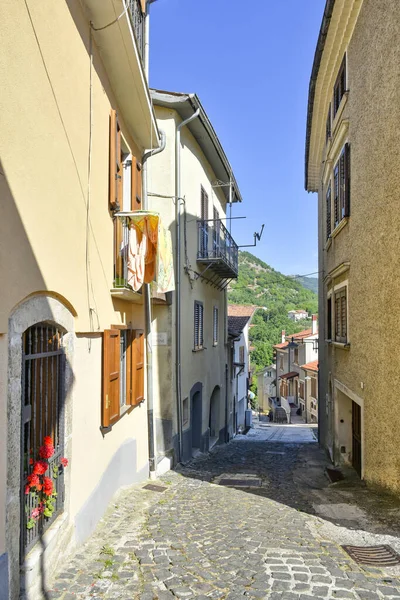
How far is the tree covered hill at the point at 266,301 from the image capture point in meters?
87.4

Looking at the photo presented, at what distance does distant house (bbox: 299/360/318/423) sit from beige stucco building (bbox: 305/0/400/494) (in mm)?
23380

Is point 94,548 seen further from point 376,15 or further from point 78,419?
point 376,15

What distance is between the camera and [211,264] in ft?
45.8

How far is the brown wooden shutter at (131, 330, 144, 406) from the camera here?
827 centimetres

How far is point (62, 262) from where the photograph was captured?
193 inches

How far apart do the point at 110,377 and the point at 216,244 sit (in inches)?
348

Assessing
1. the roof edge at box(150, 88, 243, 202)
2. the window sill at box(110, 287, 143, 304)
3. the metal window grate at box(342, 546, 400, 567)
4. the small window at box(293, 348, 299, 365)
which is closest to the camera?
the metal window grate at box(342, 546, 400, 567)

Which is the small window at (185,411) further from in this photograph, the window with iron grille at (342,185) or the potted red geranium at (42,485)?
the potted red geranium at (42,485)

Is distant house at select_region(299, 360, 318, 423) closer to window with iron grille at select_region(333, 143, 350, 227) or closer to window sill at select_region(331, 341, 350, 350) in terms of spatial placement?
window sill at select_region(331, 341, 350, 350)

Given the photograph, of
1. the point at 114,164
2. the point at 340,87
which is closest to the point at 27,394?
the point at 114,164

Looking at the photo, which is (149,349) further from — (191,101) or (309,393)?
(309,393)

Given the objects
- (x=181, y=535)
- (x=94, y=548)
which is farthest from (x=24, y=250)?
(x=181, y=535)

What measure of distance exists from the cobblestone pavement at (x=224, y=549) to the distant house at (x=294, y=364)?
32.4 meters

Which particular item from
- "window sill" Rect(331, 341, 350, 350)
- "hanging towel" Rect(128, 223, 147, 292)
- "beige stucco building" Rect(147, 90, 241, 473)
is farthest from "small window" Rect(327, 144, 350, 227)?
"hanging towel" Rect(128, 223, 147, 292)
